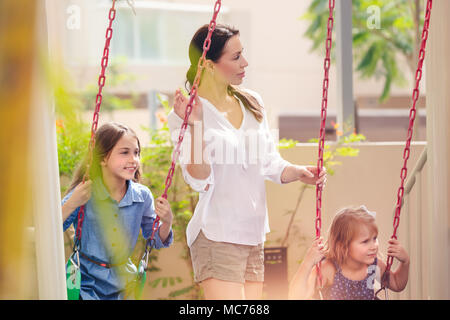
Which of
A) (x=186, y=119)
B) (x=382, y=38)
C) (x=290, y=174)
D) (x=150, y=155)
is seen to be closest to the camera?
(x=186, y=119)

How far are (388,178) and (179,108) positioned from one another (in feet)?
5.10

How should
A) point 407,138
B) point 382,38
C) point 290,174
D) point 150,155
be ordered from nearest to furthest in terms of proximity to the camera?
1. point 407,138
2. point 290,174
3. point 150,155
4. point 382,38

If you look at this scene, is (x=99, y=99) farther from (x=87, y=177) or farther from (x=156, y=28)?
(x=156, y=28)

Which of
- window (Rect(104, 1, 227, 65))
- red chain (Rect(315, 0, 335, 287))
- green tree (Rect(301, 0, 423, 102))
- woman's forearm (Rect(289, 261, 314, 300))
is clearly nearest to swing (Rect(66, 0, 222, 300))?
red chain (Rect(315, 0, 335, 287))

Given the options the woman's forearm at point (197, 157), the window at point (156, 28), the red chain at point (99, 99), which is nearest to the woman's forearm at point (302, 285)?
the woman's forearm at point (197, 157)

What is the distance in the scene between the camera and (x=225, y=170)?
210cm

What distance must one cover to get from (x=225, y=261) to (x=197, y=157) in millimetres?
394

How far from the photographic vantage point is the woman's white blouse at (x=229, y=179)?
2055 millimetres

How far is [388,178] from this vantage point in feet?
10.0

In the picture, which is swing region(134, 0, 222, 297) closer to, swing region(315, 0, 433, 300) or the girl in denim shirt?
the girl in denim shirt

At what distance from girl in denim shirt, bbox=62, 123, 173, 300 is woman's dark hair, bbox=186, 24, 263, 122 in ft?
1.26

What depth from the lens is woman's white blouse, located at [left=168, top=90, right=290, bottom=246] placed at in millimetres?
2055

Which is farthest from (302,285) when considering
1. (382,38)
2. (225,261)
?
(382,38)
